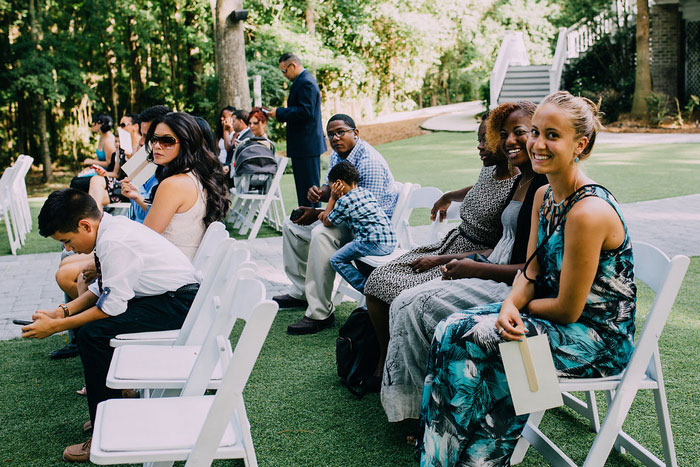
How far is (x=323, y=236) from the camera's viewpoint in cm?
471

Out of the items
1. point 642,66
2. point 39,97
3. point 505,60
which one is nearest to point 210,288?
point 39,97

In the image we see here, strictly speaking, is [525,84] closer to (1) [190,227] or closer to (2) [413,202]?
(2) [413,202]

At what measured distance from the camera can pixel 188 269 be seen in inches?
132

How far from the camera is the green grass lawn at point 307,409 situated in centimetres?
302

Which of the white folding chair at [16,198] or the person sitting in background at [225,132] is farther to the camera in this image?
the person sitting in background at [225,132]

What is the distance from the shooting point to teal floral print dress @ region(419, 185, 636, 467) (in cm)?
240

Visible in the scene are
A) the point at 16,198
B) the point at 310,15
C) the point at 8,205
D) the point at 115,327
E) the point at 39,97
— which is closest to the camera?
the point at 115,327

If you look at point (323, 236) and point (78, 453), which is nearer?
point (78, 453)

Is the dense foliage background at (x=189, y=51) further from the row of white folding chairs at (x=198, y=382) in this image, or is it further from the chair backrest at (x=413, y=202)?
the row of white folding chairs at (x=198, y=382)

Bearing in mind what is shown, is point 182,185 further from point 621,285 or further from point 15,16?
point 15,16

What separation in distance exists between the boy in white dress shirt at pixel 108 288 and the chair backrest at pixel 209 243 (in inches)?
9.2

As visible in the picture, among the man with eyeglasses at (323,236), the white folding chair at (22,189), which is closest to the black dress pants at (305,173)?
the man with eyeglasses at (323,236)

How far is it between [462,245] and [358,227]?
89 cm

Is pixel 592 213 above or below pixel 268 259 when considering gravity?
above
